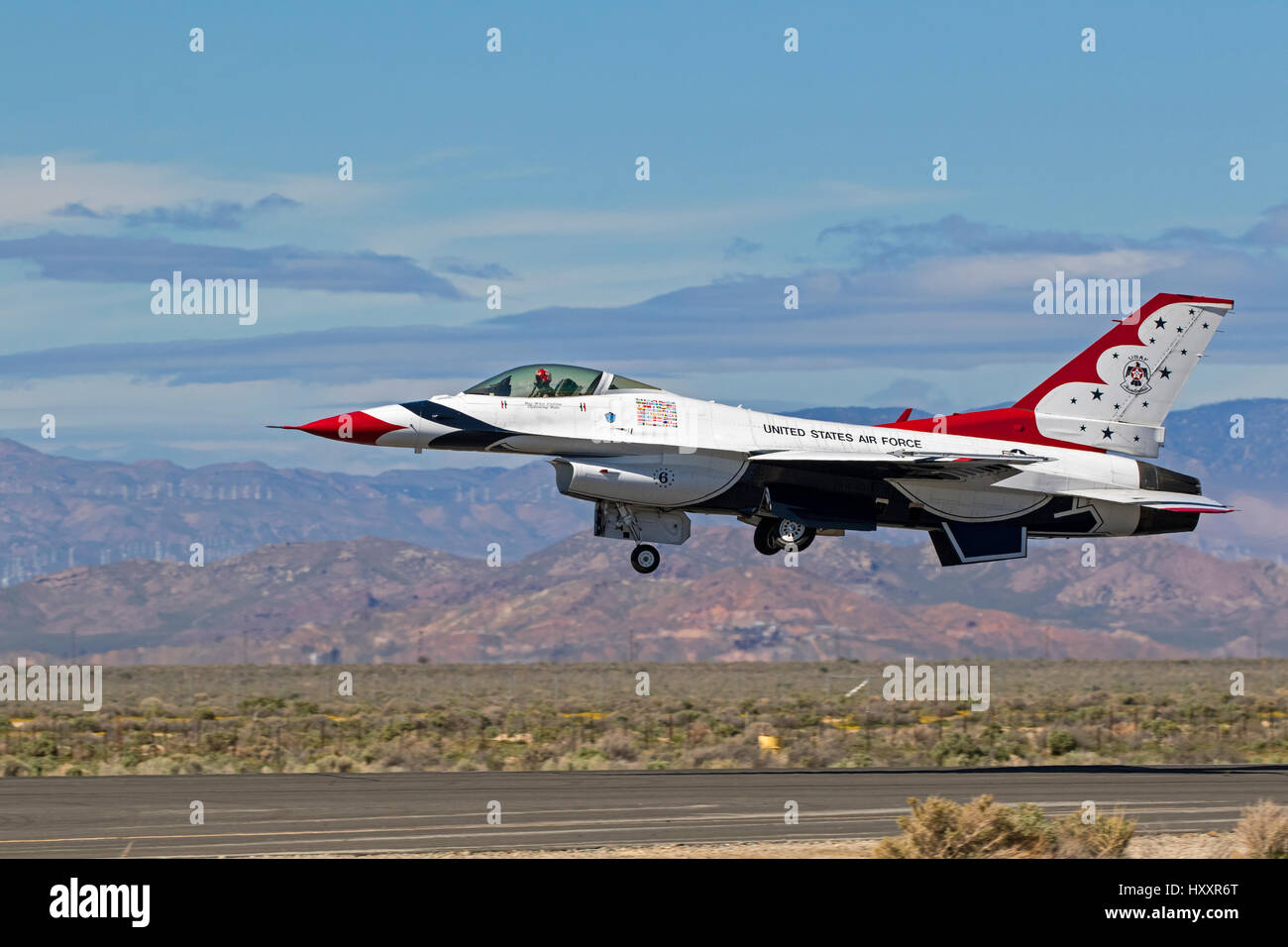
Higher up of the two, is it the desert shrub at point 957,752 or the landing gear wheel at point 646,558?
the landing gear wheel at point 646,558

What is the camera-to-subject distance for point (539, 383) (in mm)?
31219

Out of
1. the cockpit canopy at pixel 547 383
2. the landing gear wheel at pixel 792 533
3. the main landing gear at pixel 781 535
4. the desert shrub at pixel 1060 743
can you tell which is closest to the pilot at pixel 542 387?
the cockpit canopy at pixel 547 383

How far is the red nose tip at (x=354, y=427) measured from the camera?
29.9 m

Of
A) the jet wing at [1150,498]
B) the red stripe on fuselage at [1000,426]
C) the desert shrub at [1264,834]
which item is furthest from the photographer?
the red stripe on fuselage at [1000,426]

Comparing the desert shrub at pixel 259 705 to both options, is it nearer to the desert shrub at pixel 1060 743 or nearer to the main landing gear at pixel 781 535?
the desert shrub at pixel 1060 743

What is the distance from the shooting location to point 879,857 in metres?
20.5

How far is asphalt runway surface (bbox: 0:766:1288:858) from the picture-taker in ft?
78.1

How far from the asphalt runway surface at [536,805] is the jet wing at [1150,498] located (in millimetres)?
5430

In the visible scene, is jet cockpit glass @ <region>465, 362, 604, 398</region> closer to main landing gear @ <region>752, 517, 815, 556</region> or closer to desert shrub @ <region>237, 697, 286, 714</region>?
main landing gear @ <region>752, 517, 815, 556</region>

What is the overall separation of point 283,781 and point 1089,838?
17089 mm

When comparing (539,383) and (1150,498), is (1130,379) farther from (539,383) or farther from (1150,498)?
(539,383)

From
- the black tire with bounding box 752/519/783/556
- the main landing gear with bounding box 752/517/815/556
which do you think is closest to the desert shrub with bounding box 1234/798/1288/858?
the main landing gear with bounding box 752/517/815/556
